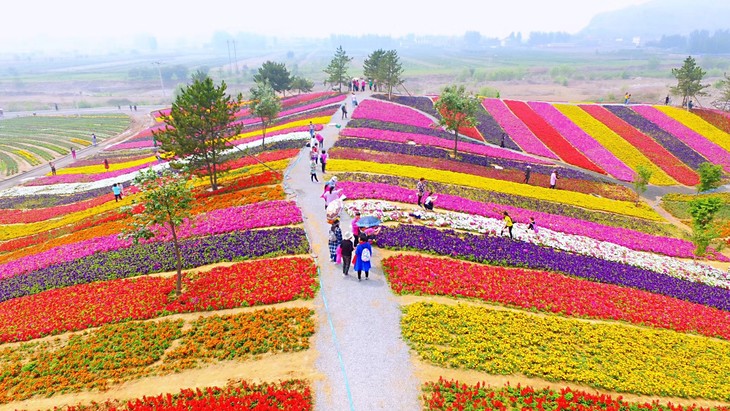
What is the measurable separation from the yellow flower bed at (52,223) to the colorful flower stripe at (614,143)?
55686 mm

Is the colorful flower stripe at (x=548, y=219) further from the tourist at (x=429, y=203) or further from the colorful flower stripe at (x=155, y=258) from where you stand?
the colorful flower stripe at (x=155, y=258)

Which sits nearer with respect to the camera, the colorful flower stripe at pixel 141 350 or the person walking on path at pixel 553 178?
the colorful flower stripe at pixel 141 350

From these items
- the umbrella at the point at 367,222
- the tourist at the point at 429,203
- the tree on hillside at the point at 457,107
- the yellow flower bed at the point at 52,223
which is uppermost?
the tree on hillside at the point at 457,107

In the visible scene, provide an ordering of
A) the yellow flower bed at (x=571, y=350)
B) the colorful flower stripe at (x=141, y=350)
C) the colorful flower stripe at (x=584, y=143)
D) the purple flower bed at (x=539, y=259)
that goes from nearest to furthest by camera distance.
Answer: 1. the yellow flower bed at (x=571, y=350)
2. the colorful flower stripe at (x=141, y=350)
3. the purple flower bed at (x=539, y=259)
4. the colorful flower stripe at (x=584, y=143)

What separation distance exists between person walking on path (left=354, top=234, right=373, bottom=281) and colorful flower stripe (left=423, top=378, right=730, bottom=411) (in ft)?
20.6

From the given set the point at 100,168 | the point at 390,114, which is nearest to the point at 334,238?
the point at 390,114

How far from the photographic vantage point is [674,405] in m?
12.9

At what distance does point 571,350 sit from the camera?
15.0 meters

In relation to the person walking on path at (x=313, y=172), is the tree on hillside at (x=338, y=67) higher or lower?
higher

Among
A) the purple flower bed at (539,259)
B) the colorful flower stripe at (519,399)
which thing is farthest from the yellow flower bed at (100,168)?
the colorful flower stripe at (519,399)

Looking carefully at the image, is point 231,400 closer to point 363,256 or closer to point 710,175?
point 363,256

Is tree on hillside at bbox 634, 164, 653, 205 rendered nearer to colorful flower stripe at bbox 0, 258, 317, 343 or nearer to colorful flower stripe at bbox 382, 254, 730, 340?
colorful flower stripe at bbox 382, 254, 730, 340

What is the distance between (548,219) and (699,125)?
4720cm

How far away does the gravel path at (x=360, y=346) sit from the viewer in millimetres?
12531
